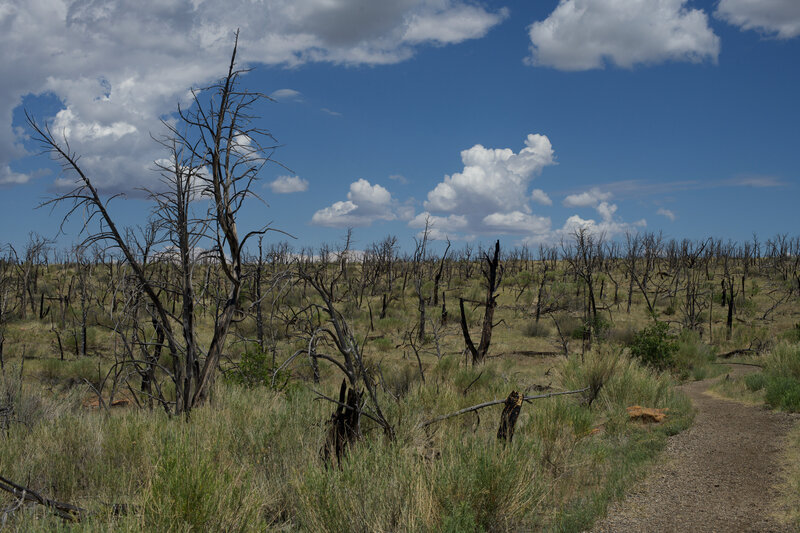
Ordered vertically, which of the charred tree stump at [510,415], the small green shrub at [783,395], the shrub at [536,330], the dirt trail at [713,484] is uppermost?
the charred tree stump at [510,415]

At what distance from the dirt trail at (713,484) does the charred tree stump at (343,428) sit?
8.37ft

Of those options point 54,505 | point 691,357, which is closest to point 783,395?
point 691,357

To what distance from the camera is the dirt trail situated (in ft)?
16.8

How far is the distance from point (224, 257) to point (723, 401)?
9.66 meters

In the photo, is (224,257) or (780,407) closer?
(224,257)

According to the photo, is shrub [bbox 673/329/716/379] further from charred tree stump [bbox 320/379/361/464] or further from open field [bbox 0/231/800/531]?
charred tree stump [bbox 320/379/361/464]

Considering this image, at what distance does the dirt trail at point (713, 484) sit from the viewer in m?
5.12

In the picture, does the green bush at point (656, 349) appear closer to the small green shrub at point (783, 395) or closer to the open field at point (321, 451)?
the open field at point (321, 451)

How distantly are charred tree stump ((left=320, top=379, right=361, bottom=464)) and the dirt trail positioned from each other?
2552 millimetres

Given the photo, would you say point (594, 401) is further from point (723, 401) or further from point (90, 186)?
point (90, 186)

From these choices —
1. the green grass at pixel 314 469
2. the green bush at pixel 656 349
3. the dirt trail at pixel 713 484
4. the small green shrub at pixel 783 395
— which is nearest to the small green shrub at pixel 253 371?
the green grass at pixel 314 469

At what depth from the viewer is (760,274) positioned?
49.9m

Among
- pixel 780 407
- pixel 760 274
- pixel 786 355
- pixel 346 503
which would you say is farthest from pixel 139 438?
pixel 760 274

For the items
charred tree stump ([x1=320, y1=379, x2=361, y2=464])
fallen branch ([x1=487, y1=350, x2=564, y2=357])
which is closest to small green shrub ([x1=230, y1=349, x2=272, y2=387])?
charred tree stump ([x1=320, y1=379, x2=361, y2=464])
